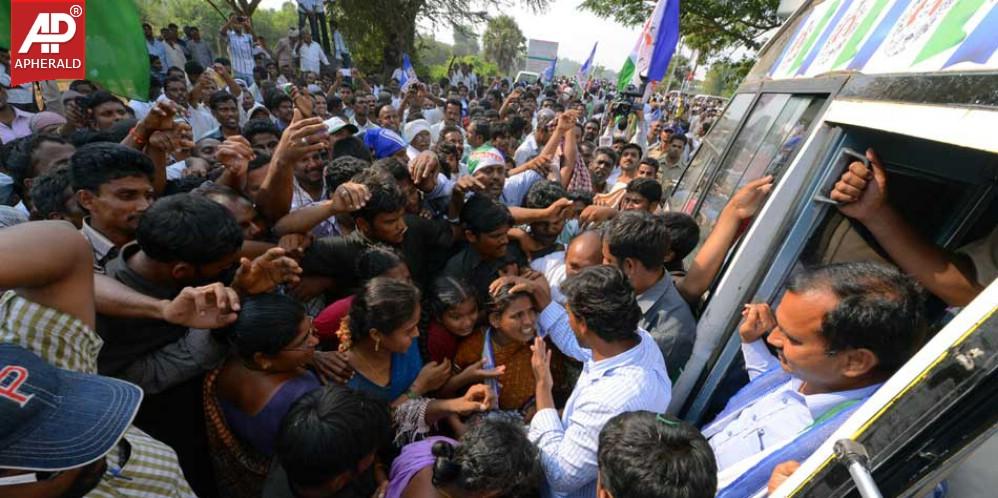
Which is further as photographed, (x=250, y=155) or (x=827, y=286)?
(x=250, y=155)

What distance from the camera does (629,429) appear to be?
1307 millimetres

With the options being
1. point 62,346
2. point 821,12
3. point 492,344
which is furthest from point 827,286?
point 62,346

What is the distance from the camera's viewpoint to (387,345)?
1944 millimetres

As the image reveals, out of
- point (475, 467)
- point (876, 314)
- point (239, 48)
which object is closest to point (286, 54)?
point (239, 48)

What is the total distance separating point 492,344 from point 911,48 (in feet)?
6.09

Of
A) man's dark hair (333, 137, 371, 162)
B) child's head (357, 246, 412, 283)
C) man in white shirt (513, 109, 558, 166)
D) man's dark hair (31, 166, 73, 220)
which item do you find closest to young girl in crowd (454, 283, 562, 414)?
child's head (357, 246, 412, 283)

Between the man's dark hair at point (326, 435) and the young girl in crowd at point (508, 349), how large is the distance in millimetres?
740

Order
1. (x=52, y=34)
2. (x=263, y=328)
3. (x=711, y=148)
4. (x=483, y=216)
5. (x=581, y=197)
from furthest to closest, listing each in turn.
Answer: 1. (x=581, y=197)
2. (x=711, y=148)
3. (x=52, y=34)
4. (x=483, y=216)
5. (x=263, y=328)

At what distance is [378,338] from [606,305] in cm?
92

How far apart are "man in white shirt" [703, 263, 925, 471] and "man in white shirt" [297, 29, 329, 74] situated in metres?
13.5

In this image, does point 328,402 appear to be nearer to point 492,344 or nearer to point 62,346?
point 62,346

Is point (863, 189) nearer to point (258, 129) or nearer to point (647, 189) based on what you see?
point (647, 189)

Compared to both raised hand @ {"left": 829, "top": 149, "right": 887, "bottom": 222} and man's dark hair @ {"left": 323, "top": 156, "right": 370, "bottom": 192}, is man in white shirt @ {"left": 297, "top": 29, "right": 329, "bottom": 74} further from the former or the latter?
raised hand @ {"left": 829, "top": 149, "right": 887, "bottom": 222}

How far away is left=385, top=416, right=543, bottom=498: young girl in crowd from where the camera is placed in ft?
4.82
